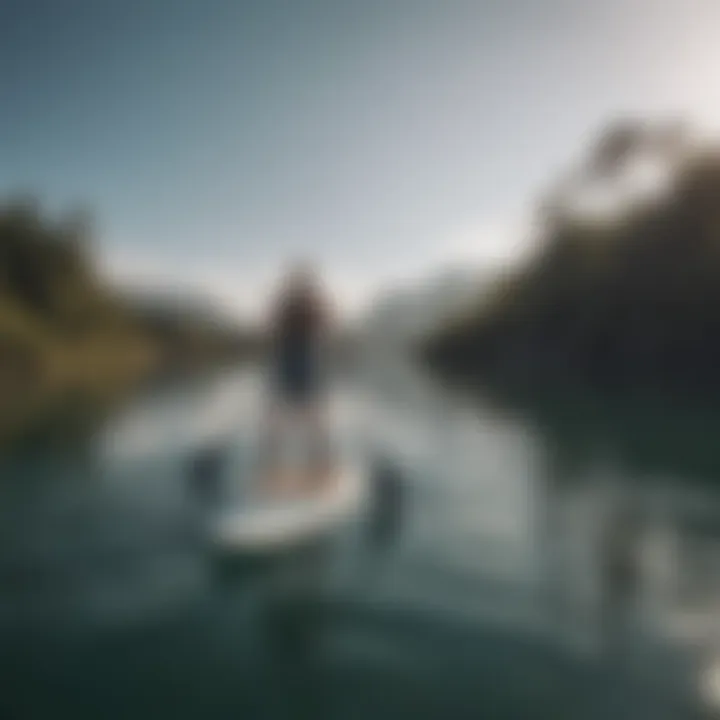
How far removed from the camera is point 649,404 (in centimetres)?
1333

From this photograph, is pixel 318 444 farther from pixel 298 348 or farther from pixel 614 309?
pixel 614 309

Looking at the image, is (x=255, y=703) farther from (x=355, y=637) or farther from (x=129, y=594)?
(x=129, y=594)

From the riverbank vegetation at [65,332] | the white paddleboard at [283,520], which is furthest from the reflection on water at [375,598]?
the riverbank vegetation at [65,332]

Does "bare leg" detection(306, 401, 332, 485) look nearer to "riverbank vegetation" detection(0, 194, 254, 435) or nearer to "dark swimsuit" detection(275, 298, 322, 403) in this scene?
"dark swimsuit" detection(275, 298, 322, 403)

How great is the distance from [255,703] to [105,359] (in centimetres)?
1089

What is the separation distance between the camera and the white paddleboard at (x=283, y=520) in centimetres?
432

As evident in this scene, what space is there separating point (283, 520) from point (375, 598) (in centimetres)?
80

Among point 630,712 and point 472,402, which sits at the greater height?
point 472,402

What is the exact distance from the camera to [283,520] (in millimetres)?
4473

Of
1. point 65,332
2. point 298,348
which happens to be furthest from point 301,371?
point 65,332

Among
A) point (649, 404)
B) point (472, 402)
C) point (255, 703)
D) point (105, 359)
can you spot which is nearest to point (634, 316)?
point (649, 404)

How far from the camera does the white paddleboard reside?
14.2ft

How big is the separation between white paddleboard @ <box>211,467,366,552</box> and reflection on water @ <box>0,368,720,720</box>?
12 centimetres

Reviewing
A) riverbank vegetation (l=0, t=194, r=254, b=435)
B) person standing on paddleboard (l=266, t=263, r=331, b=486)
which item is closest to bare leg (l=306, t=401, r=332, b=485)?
person standing on paddleboard (l=266, t=263, r=331, b=486)
